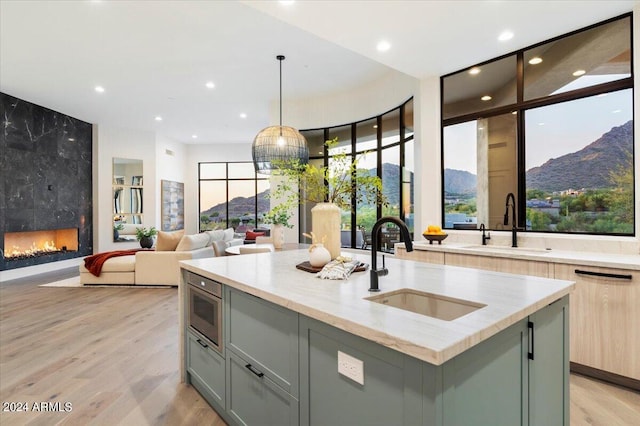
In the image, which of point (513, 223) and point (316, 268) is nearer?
point (316, 268)

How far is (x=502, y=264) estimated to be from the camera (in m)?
2.90

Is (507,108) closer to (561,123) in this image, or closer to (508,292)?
(561,123)

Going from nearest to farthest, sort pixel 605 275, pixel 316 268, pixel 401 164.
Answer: pixel 316 268 → pixel 605 275 → pixel 401 164

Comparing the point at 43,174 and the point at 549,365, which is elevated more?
the point at 43,174

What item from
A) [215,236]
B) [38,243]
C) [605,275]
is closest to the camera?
[605,275]

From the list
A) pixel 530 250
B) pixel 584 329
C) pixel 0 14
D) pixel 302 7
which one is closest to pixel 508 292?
pixel 584 329

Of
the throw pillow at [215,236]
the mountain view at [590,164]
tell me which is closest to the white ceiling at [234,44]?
the mountain view at [590,164]

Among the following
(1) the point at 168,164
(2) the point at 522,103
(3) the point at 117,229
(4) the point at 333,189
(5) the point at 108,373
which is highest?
(1) the point at 168,164

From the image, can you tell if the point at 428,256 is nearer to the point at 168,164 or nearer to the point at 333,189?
the point at 333,189

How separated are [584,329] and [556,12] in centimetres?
256

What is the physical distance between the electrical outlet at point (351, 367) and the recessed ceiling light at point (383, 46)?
316 cm

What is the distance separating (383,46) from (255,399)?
3.31m

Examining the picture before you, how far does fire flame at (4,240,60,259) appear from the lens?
648 centimetres

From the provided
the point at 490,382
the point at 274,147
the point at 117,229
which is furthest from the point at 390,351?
the point at 117,229
